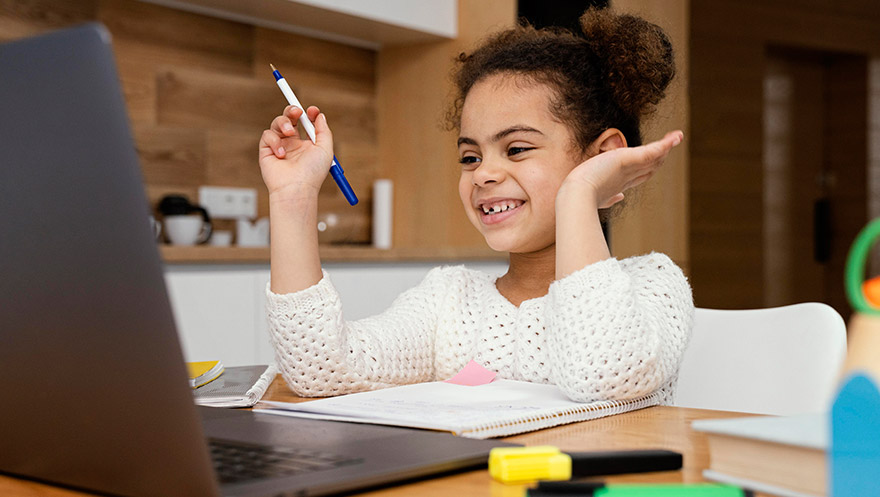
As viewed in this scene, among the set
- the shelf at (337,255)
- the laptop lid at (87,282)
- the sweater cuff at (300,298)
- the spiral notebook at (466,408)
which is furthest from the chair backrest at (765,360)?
the shelf at (337,255)

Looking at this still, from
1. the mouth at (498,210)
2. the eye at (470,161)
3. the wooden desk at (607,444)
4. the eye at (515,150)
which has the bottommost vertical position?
the wooden desk at (607,444)

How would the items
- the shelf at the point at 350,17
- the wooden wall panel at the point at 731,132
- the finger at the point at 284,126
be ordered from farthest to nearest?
the wooden wall panel at the point at 731,132 → the shelf at the point at 350,17 → the finger at the point at 284,126

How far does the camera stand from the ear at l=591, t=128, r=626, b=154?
129cm

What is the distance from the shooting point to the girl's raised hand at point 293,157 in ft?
3.69

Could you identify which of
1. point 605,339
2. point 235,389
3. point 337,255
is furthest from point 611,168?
point 337,255

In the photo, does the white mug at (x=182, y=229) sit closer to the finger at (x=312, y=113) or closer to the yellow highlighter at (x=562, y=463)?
the finger at (x=312, y=113)

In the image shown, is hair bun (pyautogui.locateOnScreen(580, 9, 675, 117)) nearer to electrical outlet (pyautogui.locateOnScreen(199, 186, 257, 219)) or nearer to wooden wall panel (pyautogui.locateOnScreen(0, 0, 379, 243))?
wooden wall panel (pyautogui.locateOnScreen(0, 0, 379, 243))

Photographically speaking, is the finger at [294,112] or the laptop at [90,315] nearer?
the laptop at [90,315]

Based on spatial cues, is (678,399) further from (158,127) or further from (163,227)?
(158,127)

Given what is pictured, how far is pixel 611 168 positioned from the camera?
1031mm

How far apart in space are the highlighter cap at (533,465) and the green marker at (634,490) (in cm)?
4

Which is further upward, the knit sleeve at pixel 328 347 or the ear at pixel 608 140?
the ear at pixel 608 140

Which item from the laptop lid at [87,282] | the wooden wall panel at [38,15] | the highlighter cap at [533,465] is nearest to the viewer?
the laptop lid at [87,282]

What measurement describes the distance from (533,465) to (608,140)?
0.84m
